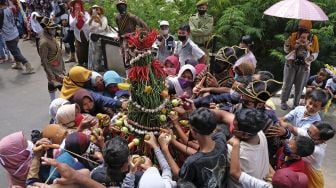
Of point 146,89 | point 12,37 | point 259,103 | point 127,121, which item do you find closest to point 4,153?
point 127,121

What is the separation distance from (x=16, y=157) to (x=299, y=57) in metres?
4.70

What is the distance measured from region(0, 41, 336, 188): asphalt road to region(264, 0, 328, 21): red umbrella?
68.0 inches

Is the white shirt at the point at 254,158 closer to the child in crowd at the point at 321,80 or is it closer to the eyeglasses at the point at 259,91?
the eyeglasses at the point at 259,91

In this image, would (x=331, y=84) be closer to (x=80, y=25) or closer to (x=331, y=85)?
(x=331, y=85)

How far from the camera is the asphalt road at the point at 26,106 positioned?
5453 mm

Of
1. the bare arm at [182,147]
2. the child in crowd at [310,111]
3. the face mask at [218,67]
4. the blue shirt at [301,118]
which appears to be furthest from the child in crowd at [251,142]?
the face mask at [218,67]

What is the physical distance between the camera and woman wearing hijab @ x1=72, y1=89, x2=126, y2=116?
4.50 meters

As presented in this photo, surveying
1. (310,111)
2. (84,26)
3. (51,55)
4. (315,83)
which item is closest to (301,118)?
(310,111)

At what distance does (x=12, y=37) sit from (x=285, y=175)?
746 centimetres

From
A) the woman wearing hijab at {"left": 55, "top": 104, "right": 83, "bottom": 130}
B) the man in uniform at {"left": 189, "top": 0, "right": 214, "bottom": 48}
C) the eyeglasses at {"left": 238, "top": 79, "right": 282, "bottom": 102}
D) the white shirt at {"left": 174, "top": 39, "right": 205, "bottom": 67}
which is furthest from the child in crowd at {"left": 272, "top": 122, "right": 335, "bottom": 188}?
the man in uniform at {"left": 189, "top": 0, "right": 214, "bottom": 48}

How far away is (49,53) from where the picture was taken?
255 inches

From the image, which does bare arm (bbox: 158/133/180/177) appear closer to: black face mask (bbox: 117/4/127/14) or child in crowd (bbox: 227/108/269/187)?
child in crowd (bbox: 227/108/269/187)

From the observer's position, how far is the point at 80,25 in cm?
823

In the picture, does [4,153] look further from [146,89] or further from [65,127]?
[146,89]
